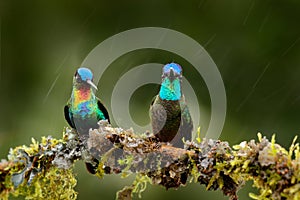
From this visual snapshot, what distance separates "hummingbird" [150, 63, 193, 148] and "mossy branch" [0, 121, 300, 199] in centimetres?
17

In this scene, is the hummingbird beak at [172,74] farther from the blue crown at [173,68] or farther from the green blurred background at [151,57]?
the green blurred background at [151,57]

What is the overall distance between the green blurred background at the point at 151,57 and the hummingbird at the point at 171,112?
3317 mm

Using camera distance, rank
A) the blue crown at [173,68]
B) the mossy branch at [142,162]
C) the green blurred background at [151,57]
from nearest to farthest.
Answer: the mossy branch at [142,162] < the blue crown at [173,68] < the green blurred background at [151,57]

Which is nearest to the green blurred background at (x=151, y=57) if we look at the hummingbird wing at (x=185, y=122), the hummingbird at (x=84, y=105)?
the hummingbird wing at (x=185, y=122)

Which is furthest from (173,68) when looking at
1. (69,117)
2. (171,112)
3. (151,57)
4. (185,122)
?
(151,57)

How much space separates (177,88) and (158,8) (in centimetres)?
489

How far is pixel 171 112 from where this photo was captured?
2361 millimetres

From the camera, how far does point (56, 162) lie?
2.11 meters

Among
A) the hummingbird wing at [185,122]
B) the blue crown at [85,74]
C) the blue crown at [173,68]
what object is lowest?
the hummingbird wing at [185,122]

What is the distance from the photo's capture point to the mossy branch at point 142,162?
1.93 meters

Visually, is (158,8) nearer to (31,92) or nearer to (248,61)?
(248,61)

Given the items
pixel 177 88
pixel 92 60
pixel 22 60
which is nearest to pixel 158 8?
pixel 92 60

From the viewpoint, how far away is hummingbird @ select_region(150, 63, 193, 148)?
224 centimetres

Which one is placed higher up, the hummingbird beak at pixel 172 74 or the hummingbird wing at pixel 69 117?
the hummingbird wing at pixel 69 117
